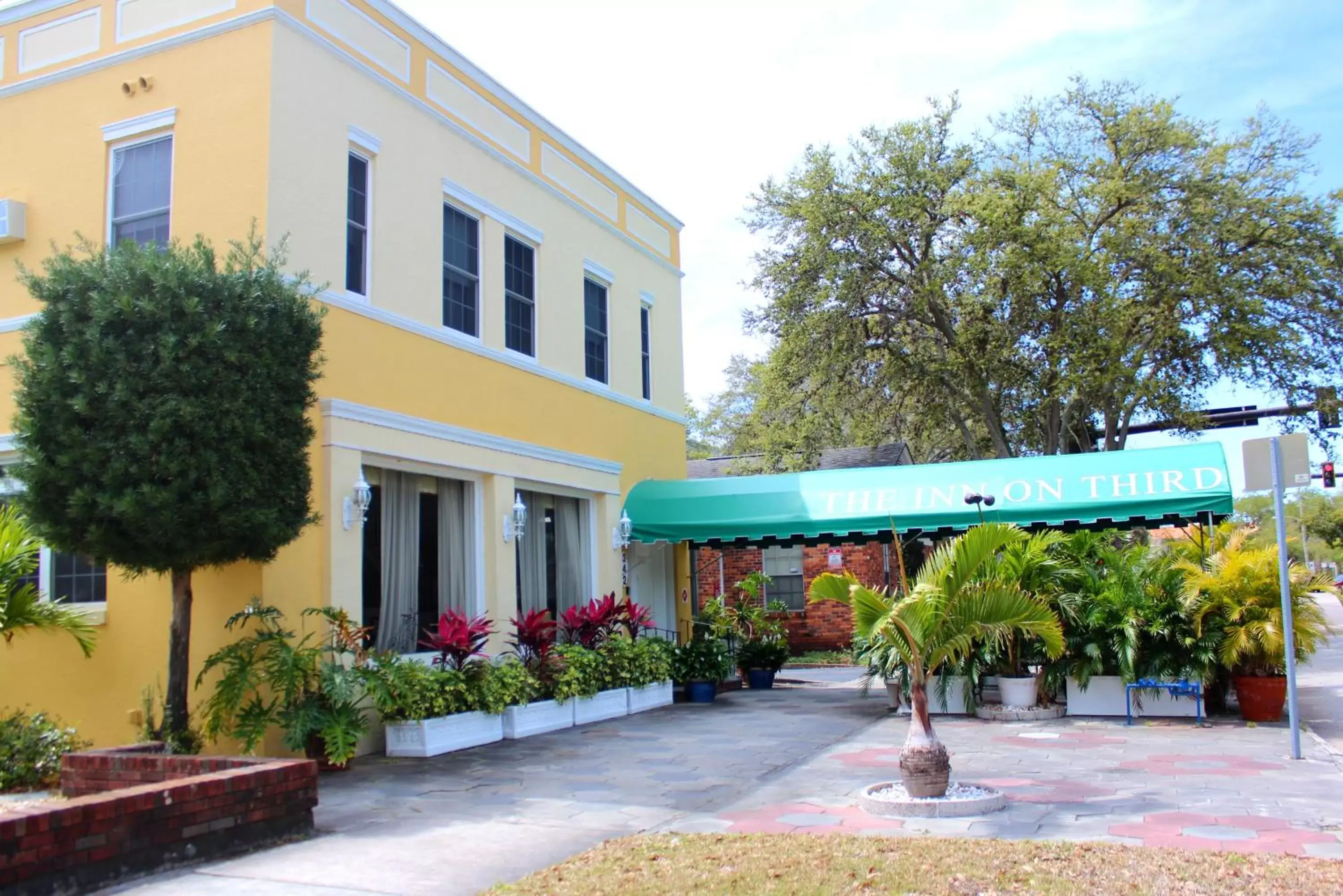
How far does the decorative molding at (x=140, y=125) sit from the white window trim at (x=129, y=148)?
0.05 m

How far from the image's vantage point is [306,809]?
277 inches

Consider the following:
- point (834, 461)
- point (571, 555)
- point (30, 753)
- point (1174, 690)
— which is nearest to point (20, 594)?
point (30, 753)

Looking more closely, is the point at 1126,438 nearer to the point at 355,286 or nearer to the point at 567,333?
the point at 567,333

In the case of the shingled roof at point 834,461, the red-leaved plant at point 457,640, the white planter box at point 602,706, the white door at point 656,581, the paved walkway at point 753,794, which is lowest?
the paved walkway at point 753,794

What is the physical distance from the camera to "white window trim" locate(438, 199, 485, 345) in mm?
12734

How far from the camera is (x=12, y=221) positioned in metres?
11.4

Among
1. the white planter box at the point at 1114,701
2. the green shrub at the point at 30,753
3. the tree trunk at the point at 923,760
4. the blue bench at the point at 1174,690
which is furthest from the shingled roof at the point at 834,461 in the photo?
the tree trunk at the point at 923,760

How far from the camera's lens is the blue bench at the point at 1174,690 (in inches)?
474

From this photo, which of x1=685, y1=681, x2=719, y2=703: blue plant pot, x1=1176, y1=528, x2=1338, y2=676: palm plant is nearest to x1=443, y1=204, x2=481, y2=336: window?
x1=685, y1=681, x2=719, y2=703: blue plant pot

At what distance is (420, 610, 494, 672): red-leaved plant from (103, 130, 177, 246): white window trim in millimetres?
4595

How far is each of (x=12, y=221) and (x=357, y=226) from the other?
3449mm

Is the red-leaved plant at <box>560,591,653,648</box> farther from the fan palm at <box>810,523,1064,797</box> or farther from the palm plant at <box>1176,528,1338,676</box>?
the palm plant at <box>1176,528,1338,676</box>

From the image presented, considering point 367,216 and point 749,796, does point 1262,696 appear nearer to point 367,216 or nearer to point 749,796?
point 749,796

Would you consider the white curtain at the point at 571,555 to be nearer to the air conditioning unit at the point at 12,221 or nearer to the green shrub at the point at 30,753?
the green shrub at the point at 30,753
